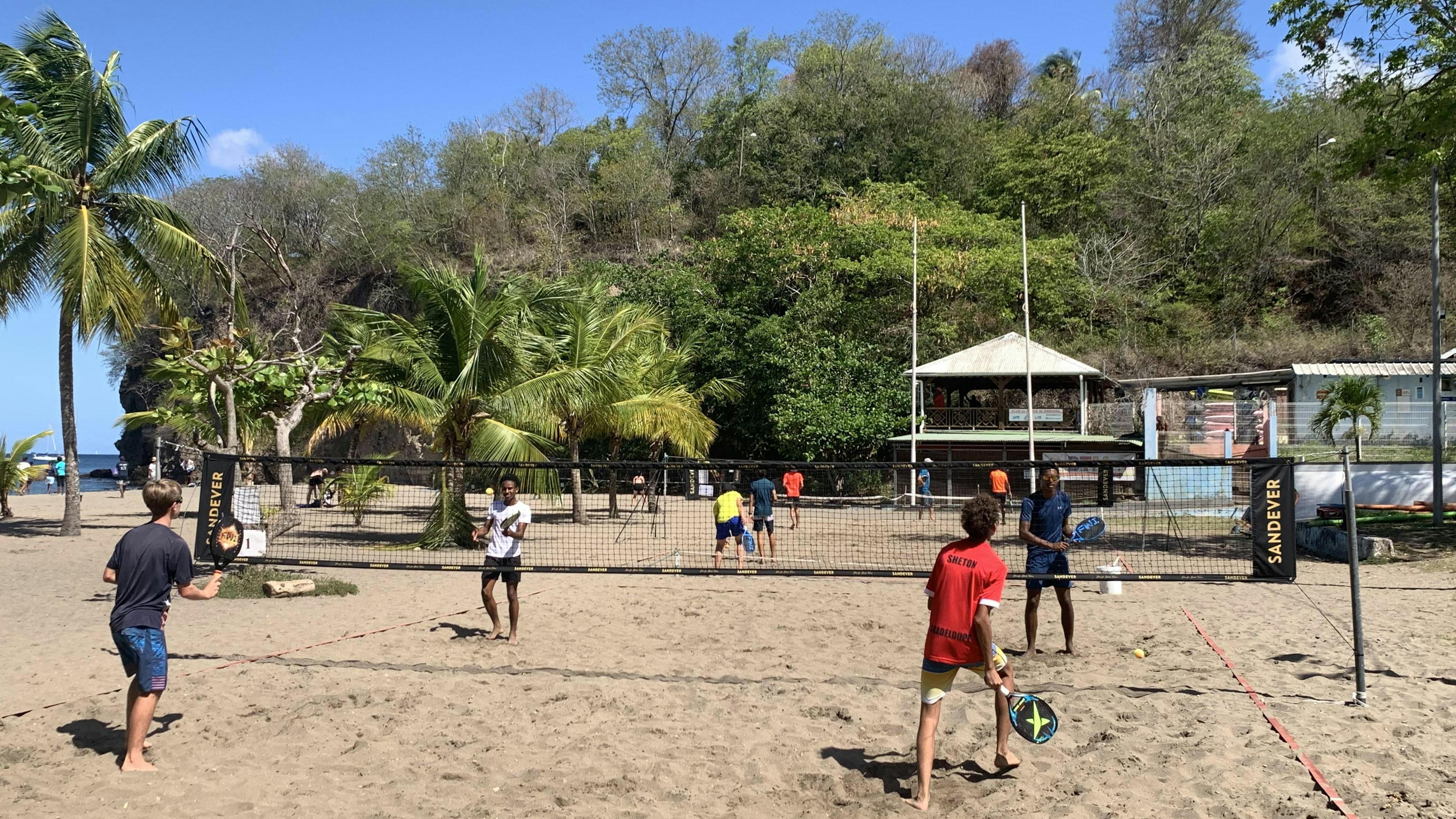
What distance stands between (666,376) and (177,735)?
25161 mm

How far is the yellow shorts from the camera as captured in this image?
5559mm

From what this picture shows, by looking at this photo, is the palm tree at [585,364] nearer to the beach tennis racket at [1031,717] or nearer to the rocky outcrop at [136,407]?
the beach tennis racket at [1031,717]

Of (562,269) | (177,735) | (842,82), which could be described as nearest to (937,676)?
(177,735)

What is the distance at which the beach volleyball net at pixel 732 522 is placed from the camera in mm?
8398

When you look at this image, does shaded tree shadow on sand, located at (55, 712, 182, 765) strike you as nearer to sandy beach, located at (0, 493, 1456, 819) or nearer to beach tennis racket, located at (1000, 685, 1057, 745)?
sandy beach, located at (0, 493, 1456, 819)

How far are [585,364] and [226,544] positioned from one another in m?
13.1

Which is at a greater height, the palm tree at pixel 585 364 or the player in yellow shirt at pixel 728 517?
the palm tree at pixel 585 364

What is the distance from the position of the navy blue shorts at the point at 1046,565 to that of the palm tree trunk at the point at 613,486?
8157mm

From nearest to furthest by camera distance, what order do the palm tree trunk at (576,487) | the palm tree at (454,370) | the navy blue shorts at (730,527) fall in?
the navy blue shorts at (730,527), the palm tree at (454,370), the palm tree trunk at (576,487)

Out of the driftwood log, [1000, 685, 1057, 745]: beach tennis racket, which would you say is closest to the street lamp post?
the driftwood log

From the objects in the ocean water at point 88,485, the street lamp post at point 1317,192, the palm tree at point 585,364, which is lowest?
the ocean water at point 88,485

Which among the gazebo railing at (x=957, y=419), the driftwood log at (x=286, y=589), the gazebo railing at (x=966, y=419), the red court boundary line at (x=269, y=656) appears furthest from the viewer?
the gazebo railing at (x=957, y=419)

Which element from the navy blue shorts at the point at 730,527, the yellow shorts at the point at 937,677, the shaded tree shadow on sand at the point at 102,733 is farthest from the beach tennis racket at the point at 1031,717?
the navy blue shorts at the point at 730,527

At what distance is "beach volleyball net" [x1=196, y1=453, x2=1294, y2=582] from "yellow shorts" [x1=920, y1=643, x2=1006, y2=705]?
109 centimetres
